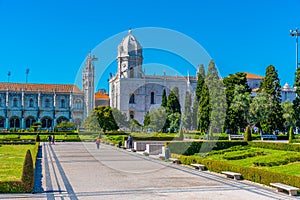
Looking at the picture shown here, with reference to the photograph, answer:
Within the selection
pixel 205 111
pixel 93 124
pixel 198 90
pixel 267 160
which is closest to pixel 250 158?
pixel 267 160

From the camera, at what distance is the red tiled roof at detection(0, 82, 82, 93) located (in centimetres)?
7231

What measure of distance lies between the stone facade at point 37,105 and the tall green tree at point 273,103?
40151mm

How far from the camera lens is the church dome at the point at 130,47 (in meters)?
72.1

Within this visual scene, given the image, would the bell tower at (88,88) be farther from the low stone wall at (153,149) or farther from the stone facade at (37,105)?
the low stone wall at (153,149)

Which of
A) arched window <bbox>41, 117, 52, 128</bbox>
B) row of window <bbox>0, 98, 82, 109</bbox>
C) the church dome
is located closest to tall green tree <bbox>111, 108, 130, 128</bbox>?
row of window <bbox>0, 98, 82, 109</bbox>

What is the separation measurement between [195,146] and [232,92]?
64.0 ft

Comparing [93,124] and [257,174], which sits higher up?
[93,124]

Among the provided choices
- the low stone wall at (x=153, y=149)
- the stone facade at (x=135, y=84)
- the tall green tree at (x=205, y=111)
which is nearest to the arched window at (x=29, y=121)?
the stone facade at (x=135, y=84)

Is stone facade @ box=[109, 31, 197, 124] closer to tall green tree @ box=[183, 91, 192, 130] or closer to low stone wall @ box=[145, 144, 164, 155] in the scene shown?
tall green tree @ box=[183, 91, 192, 130]

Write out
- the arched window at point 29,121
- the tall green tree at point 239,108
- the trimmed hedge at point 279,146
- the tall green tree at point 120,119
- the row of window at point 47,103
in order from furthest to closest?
the arched window at point 29,121 → the row of window at point 47,103 → the tall green tree at point 120,119 → the tall green tree at point 239,108 → the trimmed hedge at point 279,146

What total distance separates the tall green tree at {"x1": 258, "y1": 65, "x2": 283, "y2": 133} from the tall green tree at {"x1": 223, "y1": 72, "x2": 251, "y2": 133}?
6.82 feet

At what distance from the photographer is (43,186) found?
11.4m

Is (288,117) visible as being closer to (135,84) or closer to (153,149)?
(153,149)

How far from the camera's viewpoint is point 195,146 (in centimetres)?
2202
